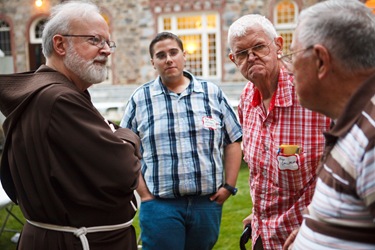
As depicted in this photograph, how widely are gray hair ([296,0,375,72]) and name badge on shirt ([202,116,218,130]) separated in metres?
1.89

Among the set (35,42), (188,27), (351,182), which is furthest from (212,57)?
(351,182)

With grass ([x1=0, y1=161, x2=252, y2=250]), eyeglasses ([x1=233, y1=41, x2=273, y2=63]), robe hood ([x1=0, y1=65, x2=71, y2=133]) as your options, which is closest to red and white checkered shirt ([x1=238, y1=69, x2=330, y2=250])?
eyeglasses ([x1=233, y1=41, x2=273, y2=63])

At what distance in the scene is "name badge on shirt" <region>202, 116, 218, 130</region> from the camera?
10.9 ft

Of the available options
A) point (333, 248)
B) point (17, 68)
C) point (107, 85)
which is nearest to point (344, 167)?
point (333, 248)

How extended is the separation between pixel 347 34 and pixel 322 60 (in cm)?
10

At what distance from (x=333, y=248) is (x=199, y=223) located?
1959 millimetres

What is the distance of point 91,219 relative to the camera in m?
2.23

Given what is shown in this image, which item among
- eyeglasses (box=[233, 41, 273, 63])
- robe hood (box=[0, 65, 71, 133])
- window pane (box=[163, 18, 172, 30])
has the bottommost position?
window pane (box=[163, 18, 172, 30])

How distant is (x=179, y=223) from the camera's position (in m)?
3.24

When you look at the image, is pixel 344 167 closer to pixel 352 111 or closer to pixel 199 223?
pixel 352 111

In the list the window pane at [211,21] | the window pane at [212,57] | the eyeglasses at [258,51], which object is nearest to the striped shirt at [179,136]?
the eyeglasses at [258,51]

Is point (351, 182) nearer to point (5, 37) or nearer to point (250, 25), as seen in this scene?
point (250, 25)

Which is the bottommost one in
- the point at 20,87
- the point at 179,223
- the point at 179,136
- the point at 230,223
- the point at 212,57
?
the point at 230,223

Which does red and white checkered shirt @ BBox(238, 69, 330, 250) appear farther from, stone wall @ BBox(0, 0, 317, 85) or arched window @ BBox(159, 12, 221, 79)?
arched window @ BBox(159, 12, 221, 79)
